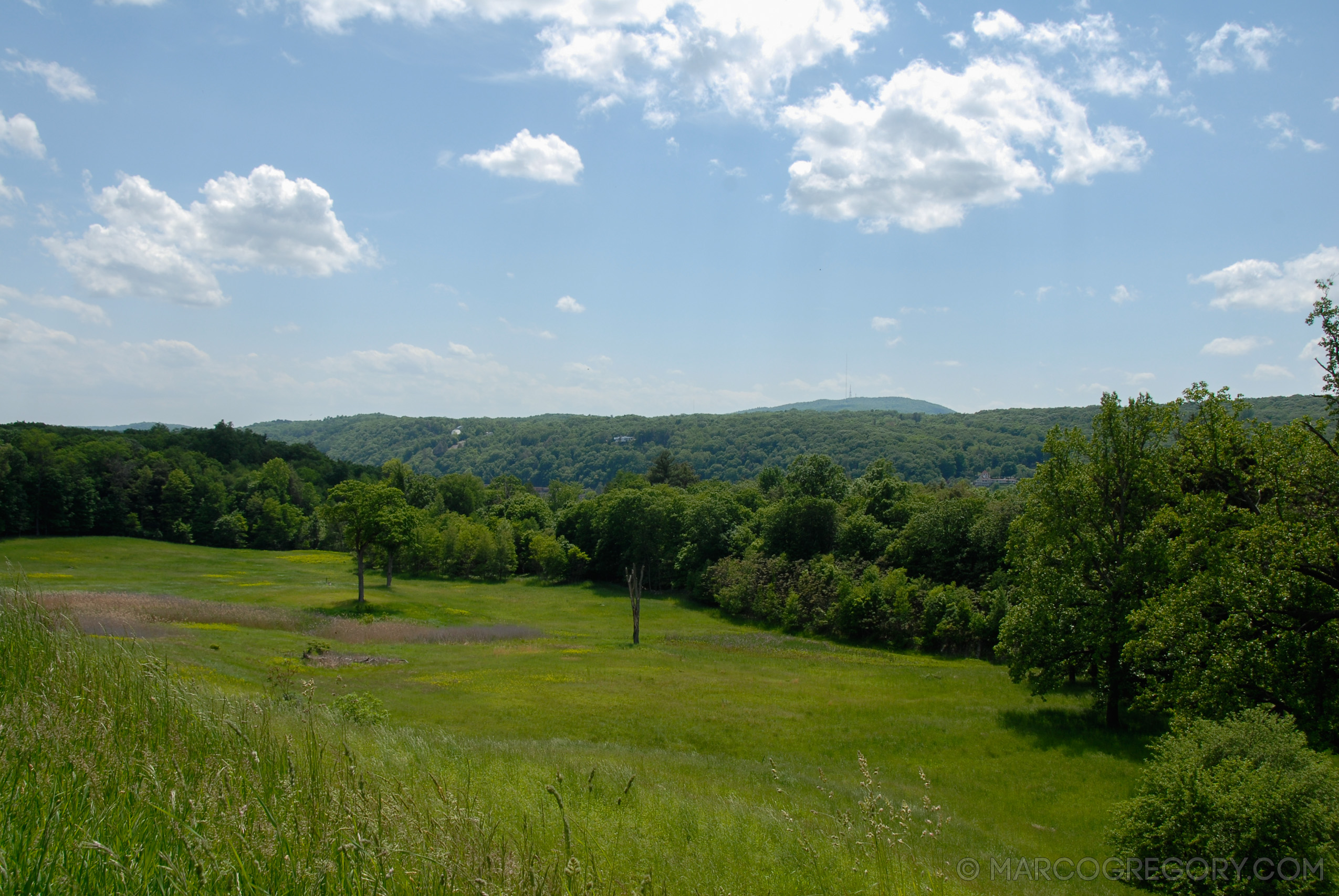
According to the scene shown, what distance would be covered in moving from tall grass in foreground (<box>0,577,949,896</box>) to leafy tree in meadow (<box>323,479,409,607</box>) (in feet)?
152

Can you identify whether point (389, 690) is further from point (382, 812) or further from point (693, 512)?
point (693, 512)

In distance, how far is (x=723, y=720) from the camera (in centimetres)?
2573

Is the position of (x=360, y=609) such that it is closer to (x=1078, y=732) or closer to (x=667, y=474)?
(x=1078, y=732)

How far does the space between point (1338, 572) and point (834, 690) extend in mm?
19333

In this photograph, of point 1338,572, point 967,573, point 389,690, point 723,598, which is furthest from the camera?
point 723,598

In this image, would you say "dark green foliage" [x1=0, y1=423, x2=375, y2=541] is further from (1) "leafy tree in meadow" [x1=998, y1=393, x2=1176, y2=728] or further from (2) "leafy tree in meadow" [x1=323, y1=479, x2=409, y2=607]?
(1) "leafy tree in meadow" [x1=998, y1=393, x2=1176, y2=728]

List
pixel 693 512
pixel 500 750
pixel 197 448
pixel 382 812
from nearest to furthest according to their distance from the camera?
pixel 382 812
pixel 500 750
pixel 693 512
pixel 197 448

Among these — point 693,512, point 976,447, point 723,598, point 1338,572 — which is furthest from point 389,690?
point 976,447

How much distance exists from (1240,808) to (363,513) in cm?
5275

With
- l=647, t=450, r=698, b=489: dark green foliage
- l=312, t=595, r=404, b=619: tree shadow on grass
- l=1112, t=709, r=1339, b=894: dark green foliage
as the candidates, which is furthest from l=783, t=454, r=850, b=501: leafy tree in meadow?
l=1112, t=709, r=1339, b=894: dark green foliage

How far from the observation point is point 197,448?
114 meters

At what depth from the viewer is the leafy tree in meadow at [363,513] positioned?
52.2m

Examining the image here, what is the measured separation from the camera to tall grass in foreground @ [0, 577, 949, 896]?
371 centimetres
